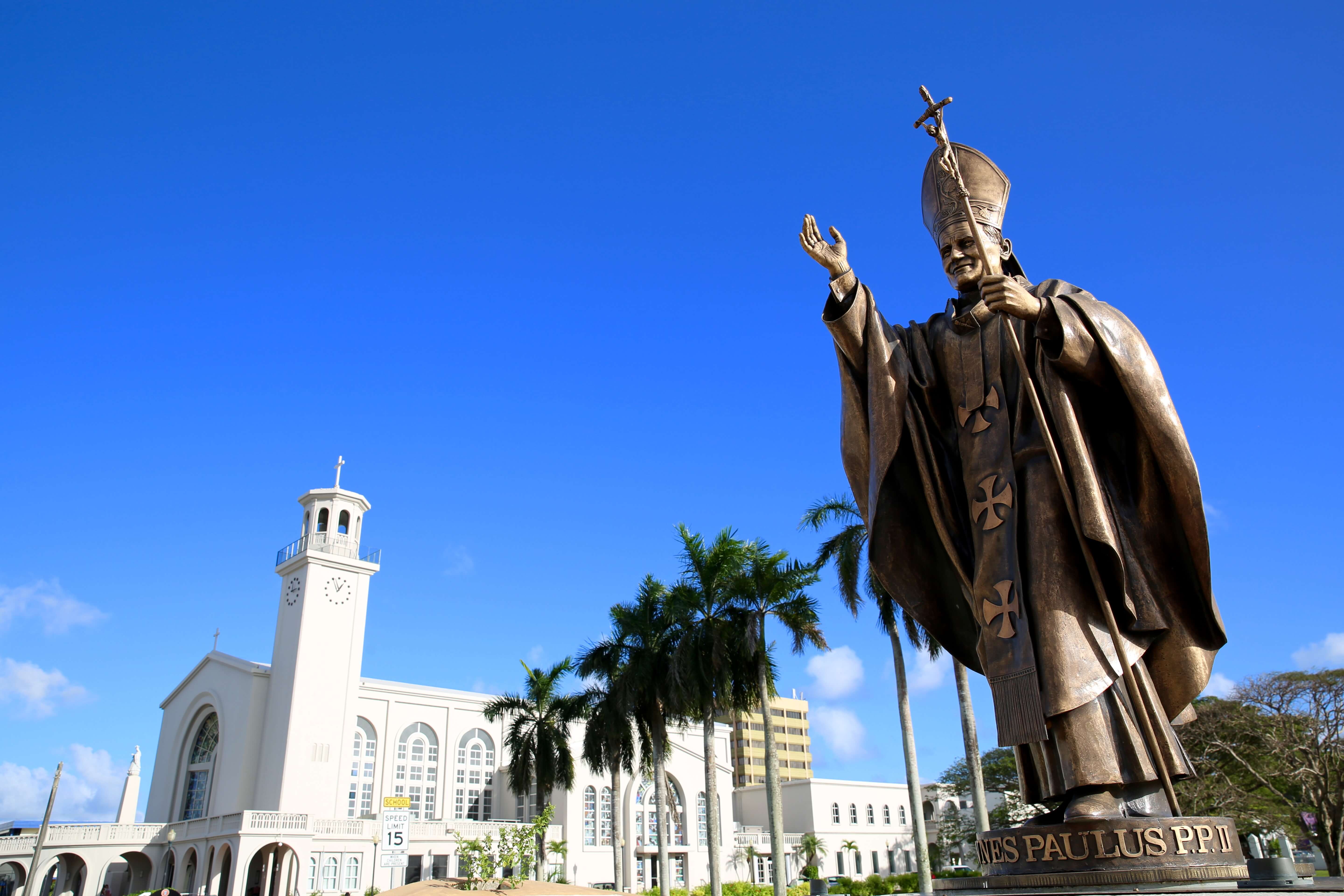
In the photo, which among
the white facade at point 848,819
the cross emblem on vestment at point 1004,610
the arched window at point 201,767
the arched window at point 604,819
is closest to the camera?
the cross emblem on vestment at point 1004,610

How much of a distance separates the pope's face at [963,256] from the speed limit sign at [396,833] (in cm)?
1181

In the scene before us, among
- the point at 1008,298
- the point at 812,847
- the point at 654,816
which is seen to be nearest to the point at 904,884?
the point at 812,847

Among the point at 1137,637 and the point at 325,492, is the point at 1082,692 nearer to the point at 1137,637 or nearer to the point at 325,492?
the point at 1137,637

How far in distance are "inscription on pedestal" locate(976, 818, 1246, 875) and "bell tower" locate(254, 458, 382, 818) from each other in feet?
126

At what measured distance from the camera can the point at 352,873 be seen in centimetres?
3494

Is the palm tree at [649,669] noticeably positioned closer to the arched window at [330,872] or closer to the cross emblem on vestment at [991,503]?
the arched window at [330,872]

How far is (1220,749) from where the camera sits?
3027cm

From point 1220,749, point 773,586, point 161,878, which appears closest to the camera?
point 773,586

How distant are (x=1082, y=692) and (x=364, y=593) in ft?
134

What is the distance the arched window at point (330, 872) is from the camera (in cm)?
3428

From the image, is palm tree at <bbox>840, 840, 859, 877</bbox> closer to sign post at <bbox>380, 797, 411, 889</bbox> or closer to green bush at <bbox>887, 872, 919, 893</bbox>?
green bush at <bbox>887, 872, 919, 893</bbox>

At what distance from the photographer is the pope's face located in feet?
20.2

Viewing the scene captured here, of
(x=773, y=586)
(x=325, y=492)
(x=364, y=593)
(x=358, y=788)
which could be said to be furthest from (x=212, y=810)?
(x=773, y=586)

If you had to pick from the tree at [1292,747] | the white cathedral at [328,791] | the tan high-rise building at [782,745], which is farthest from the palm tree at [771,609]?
the tan high-rise building at [782,745]
